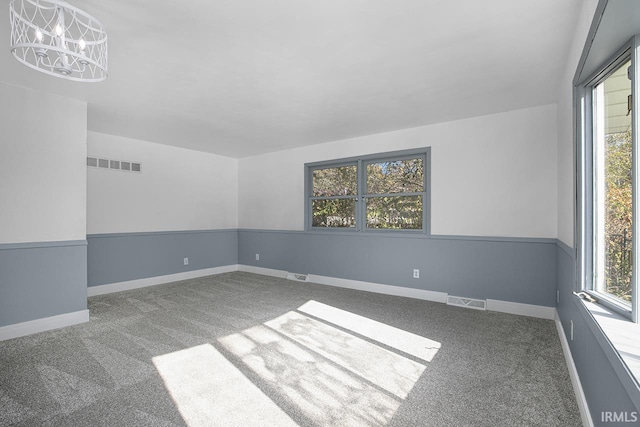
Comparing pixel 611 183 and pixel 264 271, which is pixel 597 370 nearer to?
pixel 611 183

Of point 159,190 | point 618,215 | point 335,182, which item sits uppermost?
point 335,182

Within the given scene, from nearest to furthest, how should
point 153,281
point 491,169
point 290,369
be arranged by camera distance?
point 290,369, point 491,169, point 153,281

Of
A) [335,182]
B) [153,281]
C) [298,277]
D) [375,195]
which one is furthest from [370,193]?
[153,281]

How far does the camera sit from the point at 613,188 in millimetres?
1636

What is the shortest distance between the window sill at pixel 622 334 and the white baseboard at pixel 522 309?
7.05ft

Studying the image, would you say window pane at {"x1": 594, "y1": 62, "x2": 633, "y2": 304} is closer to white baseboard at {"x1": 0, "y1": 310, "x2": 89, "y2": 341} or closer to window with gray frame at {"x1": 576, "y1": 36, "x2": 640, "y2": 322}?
window with gray frame at {"x1": 576, "y1": 36, "x2": 640, "y2": 322}

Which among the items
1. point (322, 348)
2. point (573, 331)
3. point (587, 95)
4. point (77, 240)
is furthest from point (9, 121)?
point (573, 331)

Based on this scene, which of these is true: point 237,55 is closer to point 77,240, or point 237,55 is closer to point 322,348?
point 322,348

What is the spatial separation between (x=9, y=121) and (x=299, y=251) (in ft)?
13.4

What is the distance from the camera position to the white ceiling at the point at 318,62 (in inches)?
74.2

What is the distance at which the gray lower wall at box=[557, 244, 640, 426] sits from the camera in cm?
108

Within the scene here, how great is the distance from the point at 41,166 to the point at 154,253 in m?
2.38

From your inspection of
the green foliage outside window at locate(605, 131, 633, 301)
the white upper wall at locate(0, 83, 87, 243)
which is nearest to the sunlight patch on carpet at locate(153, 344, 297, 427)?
the green foliage outside window at locate(605, 131, 633, 301)

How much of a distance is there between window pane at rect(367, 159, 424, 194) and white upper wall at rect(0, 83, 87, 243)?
383 centimetres
